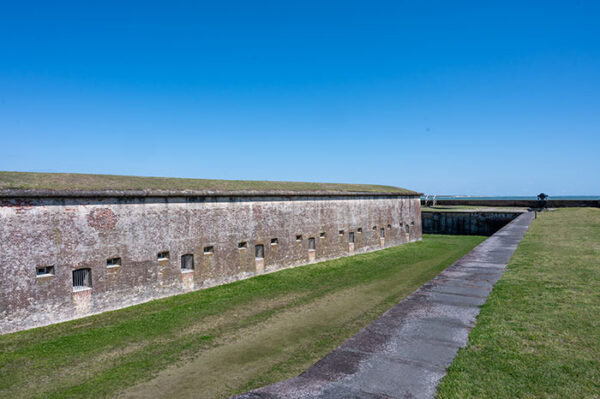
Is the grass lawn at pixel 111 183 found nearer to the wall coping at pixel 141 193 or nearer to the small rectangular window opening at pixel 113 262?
the wall coping at pixel 141 193

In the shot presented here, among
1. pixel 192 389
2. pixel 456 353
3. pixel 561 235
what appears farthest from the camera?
pixel 561 235

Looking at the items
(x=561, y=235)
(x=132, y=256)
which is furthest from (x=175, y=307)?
(x=561, y=235)

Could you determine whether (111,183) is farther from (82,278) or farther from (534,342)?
(534,342)

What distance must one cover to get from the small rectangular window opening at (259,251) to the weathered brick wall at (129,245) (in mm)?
162

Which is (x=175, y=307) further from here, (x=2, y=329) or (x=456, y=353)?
(x=456, y=353)

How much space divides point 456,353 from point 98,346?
24.8 ft

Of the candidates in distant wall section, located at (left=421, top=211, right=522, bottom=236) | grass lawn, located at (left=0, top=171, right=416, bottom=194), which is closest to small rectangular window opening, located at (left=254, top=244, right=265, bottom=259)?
grass lawn, located at (left=0, top=171, right=416, bottom=194)

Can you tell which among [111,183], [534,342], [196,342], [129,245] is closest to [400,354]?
[534,342]

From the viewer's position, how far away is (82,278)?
33.7 ft

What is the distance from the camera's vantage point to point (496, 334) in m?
5.40

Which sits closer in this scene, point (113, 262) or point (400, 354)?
point (400, 354)

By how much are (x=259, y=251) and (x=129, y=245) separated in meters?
5.71

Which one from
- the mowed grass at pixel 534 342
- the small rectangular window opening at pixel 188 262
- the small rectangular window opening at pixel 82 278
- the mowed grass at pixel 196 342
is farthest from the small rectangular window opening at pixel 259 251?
the mowed grass at pixel 534 342

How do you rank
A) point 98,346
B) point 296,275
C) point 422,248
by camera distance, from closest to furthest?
point 98,346 < point 296,275 < point 422,248
